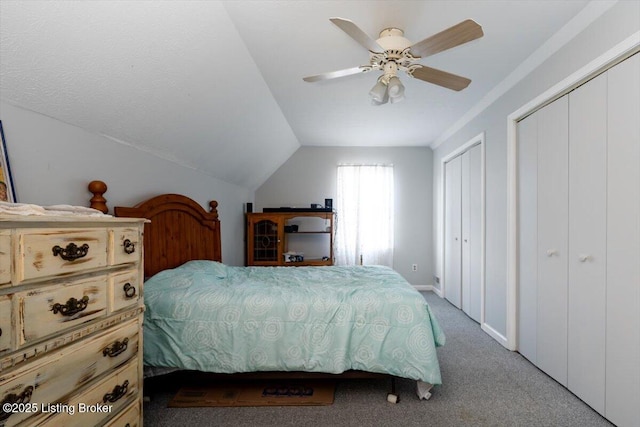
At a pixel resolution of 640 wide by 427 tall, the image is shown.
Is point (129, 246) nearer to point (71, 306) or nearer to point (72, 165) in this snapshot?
point (71, 306)

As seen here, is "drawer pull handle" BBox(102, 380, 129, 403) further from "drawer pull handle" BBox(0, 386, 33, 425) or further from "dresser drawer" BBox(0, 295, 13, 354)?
"dresser drawer" BBox(0, 295, 13, 354)

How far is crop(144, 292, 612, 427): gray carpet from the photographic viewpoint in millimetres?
1728

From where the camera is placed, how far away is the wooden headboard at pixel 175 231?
2.18 metres

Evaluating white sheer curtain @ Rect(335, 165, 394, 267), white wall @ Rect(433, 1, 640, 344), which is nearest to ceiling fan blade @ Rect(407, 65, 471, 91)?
white wall @ Rect(433, 1, 640, 344)

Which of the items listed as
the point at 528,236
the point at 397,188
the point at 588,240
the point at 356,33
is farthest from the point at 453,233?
the point at 356,33

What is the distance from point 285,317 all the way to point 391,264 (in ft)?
10.7

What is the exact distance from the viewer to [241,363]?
1.87 m

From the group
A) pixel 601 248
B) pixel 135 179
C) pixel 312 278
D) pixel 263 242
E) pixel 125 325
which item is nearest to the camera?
pixel 125 325

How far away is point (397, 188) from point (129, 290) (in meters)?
4.23

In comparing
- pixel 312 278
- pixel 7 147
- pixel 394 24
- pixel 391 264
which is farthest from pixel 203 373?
pixel 391 264

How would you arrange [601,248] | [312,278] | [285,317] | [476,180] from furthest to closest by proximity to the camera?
[476,180], [312,278], [285,317], [601,248]

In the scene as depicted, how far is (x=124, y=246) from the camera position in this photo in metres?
1.26

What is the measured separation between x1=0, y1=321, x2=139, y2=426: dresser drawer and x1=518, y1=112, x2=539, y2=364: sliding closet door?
277 cm

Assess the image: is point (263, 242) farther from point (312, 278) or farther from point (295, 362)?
point (295, 362)
